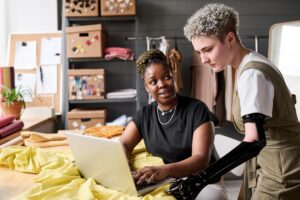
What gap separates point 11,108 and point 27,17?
4.31 feet

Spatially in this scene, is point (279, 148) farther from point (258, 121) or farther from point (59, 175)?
point (59, 175)

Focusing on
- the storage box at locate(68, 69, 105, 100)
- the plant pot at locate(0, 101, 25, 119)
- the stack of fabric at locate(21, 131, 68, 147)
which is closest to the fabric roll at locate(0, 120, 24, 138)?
the stack of fabric at locate(21, 131, 68, 147)

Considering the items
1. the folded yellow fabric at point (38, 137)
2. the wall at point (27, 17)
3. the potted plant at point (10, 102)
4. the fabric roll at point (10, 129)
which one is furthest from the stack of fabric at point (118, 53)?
the folded yellow fabric at point (38, 137)

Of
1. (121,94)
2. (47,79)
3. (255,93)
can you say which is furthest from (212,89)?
(255,93)

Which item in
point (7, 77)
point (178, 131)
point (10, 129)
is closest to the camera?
point (178, 131)

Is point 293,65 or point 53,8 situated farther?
point 53,8

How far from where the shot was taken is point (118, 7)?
3.26m

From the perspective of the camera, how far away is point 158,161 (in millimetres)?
1474

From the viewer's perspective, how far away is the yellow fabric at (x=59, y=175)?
114 centimetres

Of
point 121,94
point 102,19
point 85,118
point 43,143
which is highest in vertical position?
point 102,19

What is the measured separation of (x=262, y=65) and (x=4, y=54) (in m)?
3.08

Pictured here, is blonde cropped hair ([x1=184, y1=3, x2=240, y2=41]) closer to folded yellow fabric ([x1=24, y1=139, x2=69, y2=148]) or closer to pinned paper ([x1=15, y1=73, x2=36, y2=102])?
folded yellow fabric ([x1=24, y1=139, x2=69, y2=148])

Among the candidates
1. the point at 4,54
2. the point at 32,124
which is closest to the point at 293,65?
the point at 32,124

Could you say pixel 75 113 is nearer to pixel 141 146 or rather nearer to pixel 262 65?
pixel 141 146
